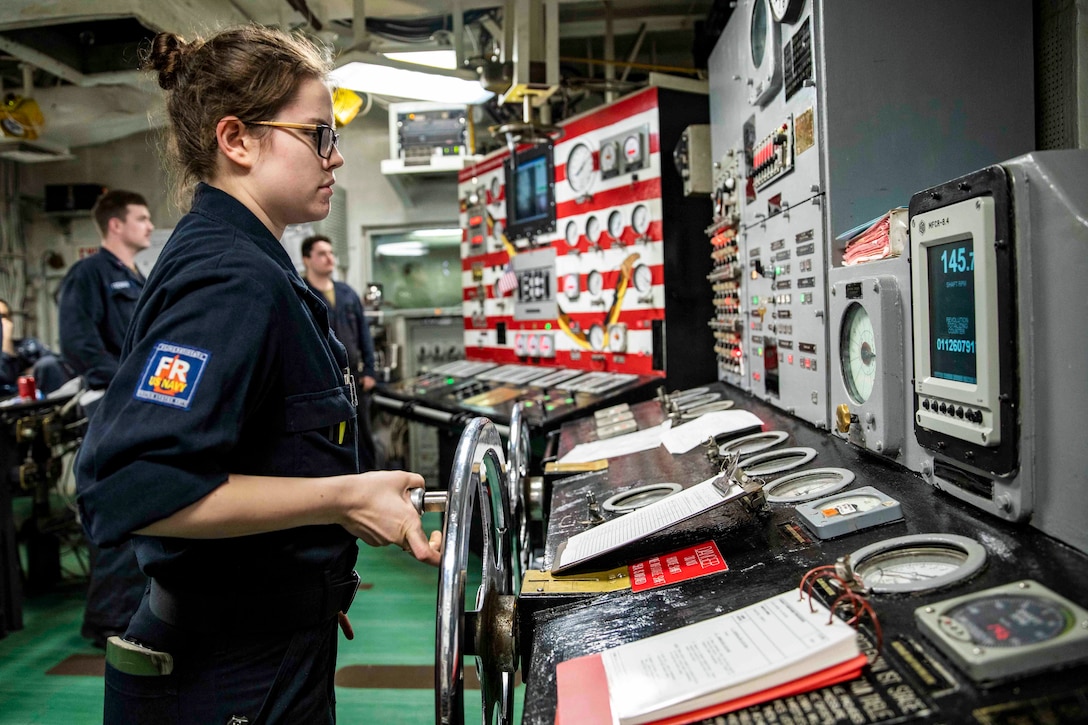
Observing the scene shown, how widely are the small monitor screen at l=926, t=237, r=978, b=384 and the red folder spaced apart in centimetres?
55

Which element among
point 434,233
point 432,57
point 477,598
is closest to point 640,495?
point 477,598

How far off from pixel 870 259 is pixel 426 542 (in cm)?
110

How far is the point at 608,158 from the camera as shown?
3.52 m

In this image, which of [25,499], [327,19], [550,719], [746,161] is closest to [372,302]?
[327,19]

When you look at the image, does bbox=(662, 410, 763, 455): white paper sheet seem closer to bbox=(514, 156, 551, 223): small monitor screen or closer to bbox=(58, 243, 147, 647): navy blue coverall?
bbox=(58, 243, 147, 647): navy blue coverall

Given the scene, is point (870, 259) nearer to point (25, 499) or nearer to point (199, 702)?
point (199, 702)

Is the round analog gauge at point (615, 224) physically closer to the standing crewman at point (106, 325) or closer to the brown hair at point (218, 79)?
the standing crewman at point (106, 325)

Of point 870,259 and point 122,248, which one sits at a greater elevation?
point 122,248

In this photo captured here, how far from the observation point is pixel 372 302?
5.74 meters

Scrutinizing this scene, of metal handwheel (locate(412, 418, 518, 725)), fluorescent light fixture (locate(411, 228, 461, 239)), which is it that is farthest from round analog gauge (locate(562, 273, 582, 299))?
fluorescent light fixture (locate(411, 228, 461, 239))

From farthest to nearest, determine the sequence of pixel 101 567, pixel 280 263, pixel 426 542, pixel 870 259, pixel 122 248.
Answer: pixel 122 248 → pixel 101 567 → pixel 870 259 → pixel 280 263 → pixel 426 542

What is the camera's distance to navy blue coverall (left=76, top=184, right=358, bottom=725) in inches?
31.0

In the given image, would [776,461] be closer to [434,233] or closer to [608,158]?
[608,158]

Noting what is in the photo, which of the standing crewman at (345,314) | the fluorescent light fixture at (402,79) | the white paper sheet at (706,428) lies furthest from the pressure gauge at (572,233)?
the white paper sheet at (706,428)
